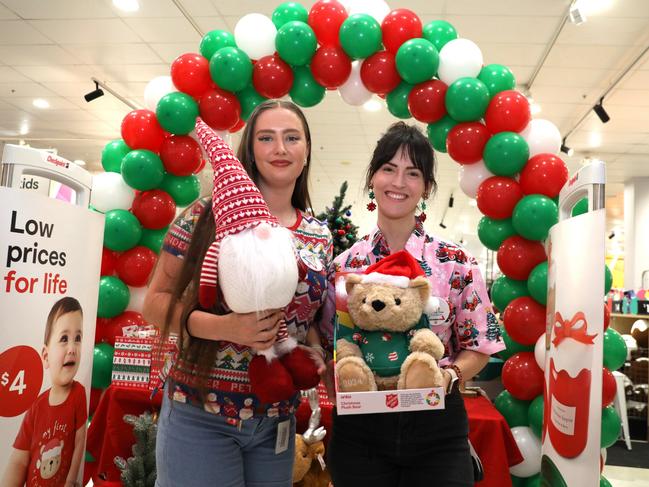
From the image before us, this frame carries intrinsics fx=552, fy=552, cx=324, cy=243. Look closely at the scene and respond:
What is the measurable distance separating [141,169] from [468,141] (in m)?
2.02

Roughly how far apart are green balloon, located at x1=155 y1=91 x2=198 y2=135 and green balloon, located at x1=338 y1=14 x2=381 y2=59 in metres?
1.04

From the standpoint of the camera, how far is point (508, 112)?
314cm

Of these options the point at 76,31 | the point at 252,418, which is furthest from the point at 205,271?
the point at 76,31

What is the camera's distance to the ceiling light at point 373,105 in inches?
265

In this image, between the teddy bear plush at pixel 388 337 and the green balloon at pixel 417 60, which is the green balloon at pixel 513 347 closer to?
the green balloon at pixel 417 60

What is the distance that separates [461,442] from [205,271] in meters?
Answer: 0.82

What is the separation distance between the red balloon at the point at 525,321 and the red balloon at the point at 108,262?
2.50 meters

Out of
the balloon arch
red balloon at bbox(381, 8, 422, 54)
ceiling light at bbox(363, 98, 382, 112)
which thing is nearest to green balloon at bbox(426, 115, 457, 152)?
the balloon arch

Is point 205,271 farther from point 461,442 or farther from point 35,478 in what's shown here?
point 35,478

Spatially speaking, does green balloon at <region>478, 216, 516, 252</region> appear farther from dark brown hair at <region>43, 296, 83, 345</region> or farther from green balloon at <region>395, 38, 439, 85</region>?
dark brown hair at <region>43, 296, 83, 345</region>

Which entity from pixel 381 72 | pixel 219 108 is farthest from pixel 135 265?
pixel 381 72

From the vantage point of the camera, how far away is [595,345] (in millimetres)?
1658

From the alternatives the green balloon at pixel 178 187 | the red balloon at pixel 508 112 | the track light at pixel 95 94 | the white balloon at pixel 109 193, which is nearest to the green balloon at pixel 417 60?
the red balloon at pixel 508 112

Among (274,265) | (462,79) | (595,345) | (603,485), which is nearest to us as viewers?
(274,265)
